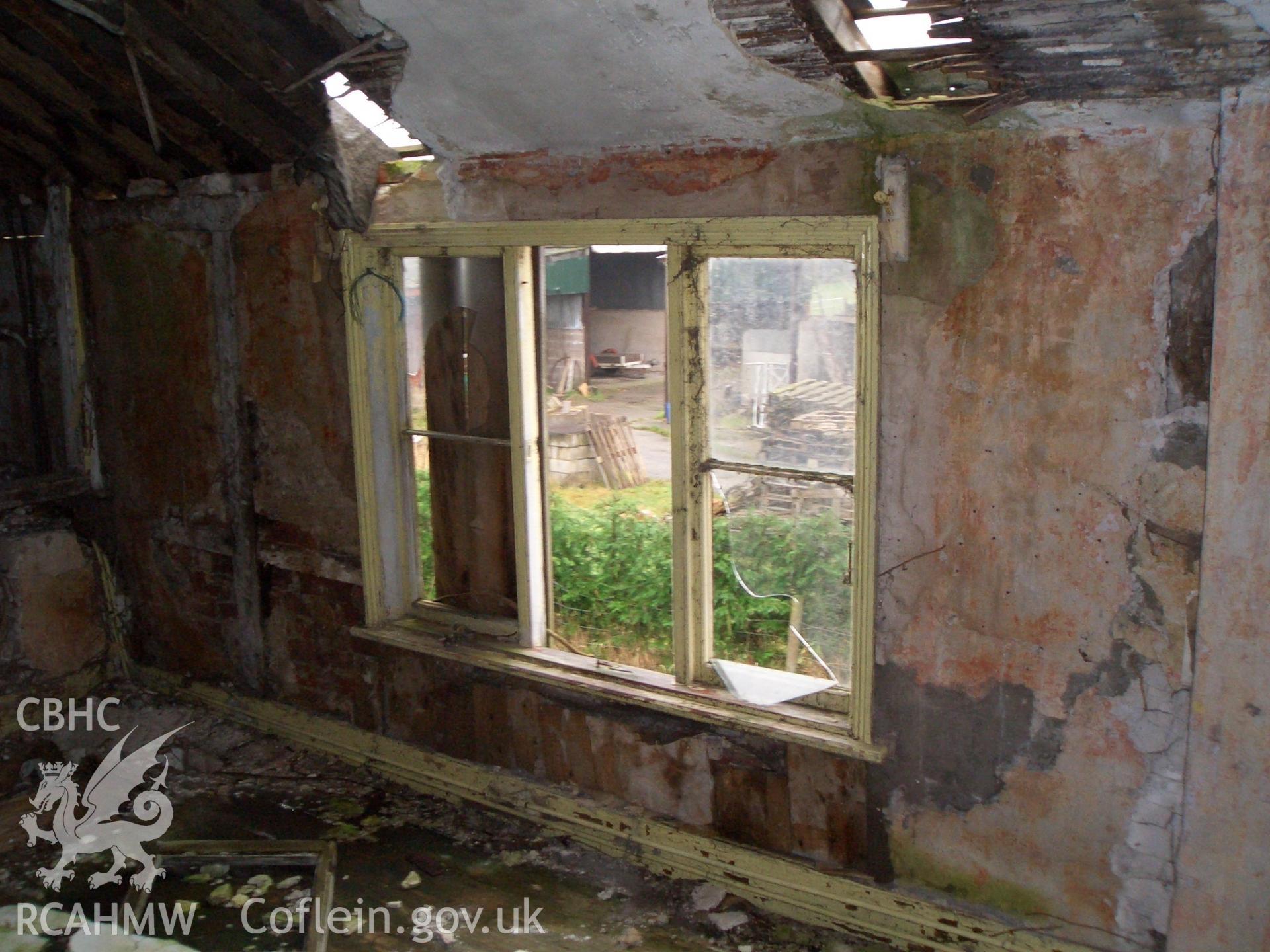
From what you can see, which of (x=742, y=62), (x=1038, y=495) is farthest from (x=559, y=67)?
(x=1038, y=495)

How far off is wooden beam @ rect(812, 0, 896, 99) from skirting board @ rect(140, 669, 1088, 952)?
7.08ft

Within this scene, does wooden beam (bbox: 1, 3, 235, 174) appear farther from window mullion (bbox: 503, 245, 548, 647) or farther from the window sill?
the window sill

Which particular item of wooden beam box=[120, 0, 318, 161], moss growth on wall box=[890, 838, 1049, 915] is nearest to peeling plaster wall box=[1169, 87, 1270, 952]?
moss growth on wall box=[890, 838, 1049, 915]

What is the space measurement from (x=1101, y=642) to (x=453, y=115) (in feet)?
7.73

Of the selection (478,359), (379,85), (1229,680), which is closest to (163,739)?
(478,359)

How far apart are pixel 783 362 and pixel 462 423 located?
1.35 metres

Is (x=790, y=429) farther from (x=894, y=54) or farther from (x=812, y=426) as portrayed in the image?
(x=894, y=54)

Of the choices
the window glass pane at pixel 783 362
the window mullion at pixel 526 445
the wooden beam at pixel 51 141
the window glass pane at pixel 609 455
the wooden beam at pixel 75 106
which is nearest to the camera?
the window glass pane at pixel 783 362

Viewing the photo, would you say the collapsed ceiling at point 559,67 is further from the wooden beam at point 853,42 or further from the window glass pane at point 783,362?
the window glass pane at point 783,362

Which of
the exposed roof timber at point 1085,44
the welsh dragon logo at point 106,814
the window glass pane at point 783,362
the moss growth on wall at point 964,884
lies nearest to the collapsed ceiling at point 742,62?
the exposed roof timber at point 1085,44

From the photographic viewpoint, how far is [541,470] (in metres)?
3.78

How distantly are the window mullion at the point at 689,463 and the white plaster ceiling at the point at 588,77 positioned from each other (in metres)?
0.41

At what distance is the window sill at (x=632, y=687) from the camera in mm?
3176

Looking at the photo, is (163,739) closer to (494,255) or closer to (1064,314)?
(494,255)
